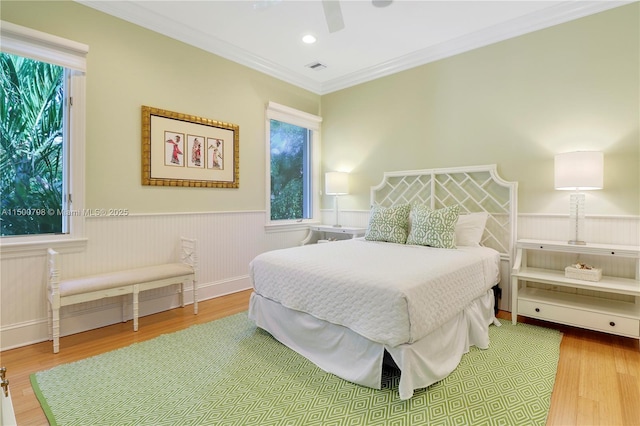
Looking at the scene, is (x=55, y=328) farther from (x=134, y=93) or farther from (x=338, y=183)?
(x=338, y=183)

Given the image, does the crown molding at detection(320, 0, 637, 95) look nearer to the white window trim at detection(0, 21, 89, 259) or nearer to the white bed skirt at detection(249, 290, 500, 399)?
the white bed skirt at detection(249, 290, 500, 399)

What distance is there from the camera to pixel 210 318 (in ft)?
10.2

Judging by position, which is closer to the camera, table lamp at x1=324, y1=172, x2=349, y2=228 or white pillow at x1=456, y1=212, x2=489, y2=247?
white pillow at x1=456, y1=212, x2=489, y2=247

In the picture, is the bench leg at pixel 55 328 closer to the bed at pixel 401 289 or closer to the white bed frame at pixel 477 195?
the bed at pixel 401 289

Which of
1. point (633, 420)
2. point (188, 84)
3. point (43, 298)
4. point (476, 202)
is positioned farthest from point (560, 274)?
point (43, 298)

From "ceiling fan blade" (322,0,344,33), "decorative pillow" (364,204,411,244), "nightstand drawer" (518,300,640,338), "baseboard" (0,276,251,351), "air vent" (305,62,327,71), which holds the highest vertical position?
"air vent" (305,62,327,71)

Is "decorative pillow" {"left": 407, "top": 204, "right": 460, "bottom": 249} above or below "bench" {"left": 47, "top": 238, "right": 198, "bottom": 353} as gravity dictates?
above

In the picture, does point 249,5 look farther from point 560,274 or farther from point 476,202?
point 560,274

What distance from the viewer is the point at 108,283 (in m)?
2.61

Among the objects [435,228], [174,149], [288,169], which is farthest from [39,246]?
[435,228]

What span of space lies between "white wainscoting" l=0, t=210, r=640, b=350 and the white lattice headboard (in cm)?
17

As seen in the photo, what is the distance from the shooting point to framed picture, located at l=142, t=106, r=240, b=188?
3191 millimetres

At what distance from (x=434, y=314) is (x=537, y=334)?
53.4 inches

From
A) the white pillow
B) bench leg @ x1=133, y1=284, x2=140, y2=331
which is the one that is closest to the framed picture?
bench leg @ x1=133, y1=284, x2=140, y2=331
